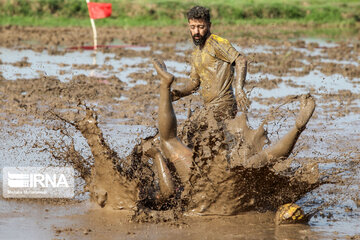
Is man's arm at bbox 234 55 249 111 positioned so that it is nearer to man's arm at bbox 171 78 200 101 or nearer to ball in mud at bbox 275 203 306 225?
man's arm at bbox 171 78 200 101

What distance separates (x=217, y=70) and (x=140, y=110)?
181 inches

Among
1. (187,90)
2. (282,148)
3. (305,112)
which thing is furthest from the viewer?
(187,90)

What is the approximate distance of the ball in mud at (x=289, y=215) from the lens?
20.6 feet

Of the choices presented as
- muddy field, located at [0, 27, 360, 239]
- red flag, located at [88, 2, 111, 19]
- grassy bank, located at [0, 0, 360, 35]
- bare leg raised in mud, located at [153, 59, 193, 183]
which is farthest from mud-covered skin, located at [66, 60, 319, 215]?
grassy bank, located at [0, 0, 360, 35]

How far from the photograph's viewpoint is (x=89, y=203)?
693cm

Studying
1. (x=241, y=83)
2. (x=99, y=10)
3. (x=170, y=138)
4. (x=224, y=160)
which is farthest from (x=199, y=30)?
(x=99, y=10)

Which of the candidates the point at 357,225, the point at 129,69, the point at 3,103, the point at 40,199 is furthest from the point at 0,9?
the point at 357,225

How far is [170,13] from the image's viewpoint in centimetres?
2611

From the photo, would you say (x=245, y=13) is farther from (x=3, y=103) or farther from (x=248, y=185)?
(x=248, y=185)

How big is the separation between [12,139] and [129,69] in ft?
21.9

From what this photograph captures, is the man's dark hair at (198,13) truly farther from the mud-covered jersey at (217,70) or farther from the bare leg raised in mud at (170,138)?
the bare leg raised in mud at (170,138)

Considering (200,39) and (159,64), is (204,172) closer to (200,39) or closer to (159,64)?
(159,64)

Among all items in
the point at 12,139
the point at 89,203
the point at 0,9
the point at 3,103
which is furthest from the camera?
the point at 0,9

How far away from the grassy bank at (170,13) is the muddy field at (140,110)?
70.3 inches
